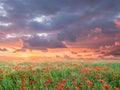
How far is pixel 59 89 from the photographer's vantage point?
30.3 ft

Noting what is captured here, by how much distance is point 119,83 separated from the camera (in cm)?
1159

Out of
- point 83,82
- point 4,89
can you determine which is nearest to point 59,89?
point 83,82

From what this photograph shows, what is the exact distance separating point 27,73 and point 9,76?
1181 mm

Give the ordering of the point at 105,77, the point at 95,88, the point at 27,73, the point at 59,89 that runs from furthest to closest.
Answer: the point at 27,73, the point at 105,77, the point at 95,88, the point at 59,89

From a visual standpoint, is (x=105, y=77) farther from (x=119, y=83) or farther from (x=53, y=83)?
(x=53, y=83)

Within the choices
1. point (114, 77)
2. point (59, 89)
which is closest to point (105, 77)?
point (114, 77)

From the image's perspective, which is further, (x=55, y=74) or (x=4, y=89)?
(x=55, y=74)

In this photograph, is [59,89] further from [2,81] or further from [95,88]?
[2,81]

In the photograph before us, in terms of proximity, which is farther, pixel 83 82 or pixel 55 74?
pixel 55 74

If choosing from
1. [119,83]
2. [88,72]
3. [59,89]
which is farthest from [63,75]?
[59,89]

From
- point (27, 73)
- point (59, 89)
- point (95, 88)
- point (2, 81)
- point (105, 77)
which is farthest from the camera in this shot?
point (27, 73)

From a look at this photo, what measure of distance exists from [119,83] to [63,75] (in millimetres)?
3610

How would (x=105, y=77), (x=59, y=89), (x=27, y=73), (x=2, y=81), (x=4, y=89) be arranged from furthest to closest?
(x=27, y=73) → (x=105, y=77) → (x=2, y=81) → (x=4, y=89) → (x=59, y=89)

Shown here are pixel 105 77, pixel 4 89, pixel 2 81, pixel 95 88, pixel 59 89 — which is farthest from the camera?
pixel 105 77
